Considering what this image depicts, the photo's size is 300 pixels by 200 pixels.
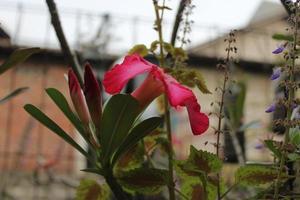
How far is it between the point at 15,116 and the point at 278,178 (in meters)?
5.66

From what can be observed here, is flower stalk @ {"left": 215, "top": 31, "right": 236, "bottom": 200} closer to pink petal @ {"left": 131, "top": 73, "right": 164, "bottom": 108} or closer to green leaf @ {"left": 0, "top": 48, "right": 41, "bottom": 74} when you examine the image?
pink petal @ {"left": 131, "top": 73, "right": 164, "bottom": 108}

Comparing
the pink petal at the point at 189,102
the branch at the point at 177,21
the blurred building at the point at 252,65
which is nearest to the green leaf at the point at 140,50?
the branch at the point at 177,21

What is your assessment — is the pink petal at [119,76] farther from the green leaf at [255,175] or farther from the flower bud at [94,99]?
the green leaf at [255,175]

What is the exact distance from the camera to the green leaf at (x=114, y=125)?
54 cm

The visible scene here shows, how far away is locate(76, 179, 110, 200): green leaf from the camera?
67 cm

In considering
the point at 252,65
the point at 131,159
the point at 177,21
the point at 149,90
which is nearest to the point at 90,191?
the point at 131,159

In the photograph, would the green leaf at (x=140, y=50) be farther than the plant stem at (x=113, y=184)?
Yes

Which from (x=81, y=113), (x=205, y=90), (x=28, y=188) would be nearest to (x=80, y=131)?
(x=81, y=113)

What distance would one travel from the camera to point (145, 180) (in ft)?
1.97

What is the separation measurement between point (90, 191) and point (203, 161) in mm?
167

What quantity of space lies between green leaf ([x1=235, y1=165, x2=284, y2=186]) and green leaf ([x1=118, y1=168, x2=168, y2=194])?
0.08 m

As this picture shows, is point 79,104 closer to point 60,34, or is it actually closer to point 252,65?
point 60,34

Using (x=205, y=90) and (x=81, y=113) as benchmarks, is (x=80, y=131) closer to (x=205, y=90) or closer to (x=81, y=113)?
(x=81, y=113)

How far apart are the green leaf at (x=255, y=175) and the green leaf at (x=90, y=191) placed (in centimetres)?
16
